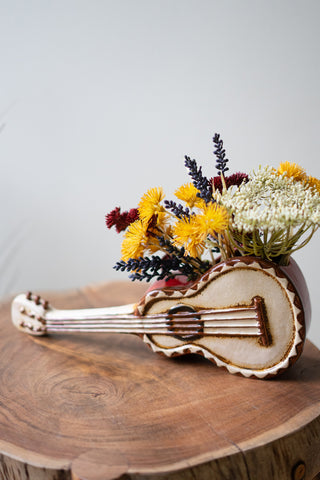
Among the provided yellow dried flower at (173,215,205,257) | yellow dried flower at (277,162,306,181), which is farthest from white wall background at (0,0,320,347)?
yellow dried flower at (173,215,205,257)

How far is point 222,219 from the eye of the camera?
732 mm

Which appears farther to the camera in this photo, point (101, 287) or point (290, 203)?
point (101, 287)

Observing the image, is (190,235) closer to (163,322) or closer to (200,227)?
(200,227)

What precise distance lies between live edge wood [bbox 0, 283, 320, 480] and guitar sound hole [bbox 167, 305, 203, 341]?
0.06 metres

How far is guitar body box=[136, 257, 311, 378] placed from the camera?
786 mm

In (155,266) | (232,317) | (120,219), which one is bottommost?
(232,317)

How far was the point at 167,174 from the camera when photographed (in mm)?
2033

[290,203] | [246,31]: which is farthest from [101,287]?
[246,31]

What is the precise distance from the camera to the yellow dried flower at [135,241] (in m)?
0.85

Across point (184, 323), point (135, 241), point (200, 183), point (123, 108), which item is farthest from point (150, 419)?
point (123, 108)

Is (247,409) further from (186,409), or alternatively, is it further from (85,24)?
(85,24)

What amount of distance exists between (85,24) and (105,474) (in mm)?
1848

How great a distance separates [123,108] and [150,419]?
156cm

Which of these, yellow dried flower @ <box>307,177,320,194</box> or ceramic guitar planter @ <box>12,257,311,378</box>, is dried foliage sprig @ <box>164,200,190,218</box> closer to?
ceramic guitar planter @ <box>12,257,311,378</box>
